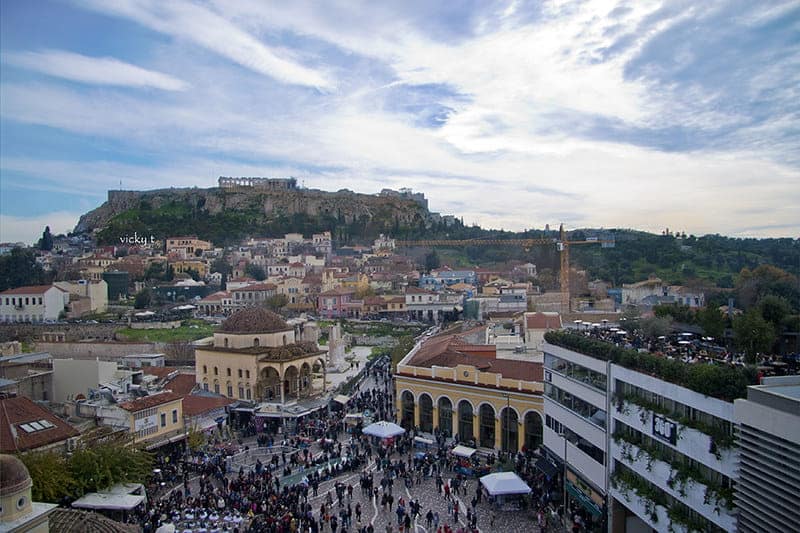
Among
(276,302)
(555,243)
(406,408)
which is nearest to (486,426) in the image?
(406,408)

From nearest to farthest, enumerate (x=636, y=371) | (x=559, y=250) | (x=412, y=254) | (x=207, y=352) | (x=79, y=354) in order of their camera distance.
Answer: (x=636, y=371) → (x=207, y=352) → (x=79, y=354) → (x=559, y=250) → (x=412, y=254)

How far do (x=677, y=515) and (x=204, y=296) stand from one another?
240 ft

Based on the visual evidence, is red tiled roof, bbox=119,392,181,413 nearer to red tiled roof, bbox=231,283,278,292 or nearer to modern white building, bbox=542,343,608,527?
modern white building, bbox=542,343,608,527

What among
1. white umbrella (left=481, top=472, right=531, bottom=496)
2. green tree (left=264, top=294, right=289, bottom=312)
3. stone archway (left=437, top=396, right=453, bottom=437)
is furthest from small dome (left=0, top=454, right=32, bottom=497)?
green tree (left=264, top=294, right=289, bottom=312)

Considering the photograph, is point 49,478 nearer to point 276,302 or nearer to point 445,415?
point 445,415

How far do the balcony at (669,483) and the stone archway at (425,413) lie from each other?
11616 mm

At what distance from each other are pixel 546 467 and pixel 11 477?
590 inches

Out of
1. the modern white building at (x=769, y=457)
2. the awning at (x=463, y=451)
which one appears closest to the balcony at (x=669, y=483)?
the modern white building at (x=769, y=457)

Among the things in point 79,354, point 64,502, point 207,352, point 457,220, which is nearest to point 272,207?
point 457,220

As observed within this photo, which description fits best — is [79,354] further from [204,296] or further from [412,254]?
[412,254]

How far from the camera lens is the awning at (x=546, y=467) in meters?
20.4

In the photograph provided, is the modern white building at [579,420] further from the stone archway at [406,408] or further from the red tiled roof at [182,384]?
the red tiled roof at [182,384]

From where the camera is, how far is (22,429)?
19.2 metres

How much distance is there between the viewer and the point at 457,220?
150750mm
